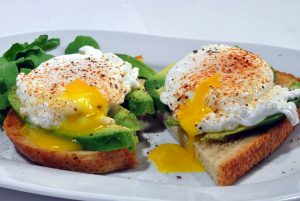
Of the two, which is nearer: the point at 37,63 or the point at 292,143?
the point at 292,143

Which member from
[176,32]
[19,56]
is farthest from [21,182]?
[176,32]

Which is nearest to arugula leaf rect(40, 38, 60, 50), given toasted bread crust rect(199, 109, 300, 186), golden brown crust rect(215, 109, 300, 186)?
toasted bread crust rect(199, 109, 300, 186)

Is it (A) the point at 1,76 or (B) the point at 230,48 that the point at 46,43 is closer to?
(A) the point at 1,76

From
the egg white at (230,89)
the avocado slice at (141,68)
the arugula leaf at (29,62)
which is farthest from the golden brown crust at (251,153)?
the arugula leaf at (29,62)

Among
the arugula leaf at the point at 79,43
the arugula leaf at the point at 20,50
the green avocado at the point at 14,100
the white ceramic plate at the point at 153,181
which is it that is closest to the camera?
the white ceramic plate at the point at 153,181

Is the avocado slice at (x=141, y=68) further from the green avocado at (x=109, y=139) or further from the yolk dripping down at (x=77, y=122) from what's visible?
the green avocado at (x=109, y=139)

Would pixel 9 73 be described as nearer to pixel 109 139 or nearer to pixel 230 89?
pixel 109 139
